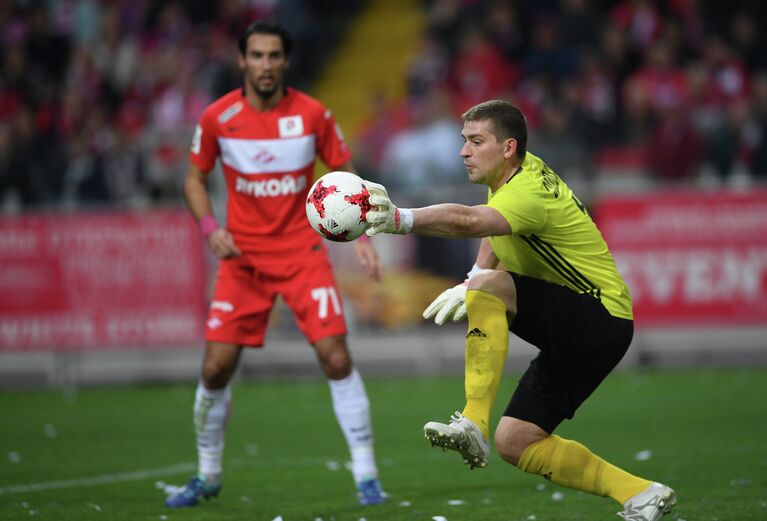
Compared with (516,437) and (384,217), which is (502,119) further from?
(516,437)

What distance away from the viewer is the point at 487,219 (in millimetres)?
5332

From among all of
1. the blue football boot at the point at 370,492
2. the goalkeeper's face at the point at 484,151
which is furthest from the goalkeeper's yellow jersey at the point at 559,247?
the blue football boot at the point at 370,492

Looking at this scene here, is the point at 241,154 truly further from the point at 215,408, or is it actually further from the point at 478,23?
the point at 478,23

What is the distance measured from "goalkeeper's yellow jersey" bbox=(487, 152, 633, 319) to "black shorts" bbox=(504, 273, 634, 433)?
0.07 metres

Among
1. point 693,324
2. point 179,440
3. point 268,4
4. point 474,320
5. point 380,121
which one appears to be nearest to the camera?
point 474,320

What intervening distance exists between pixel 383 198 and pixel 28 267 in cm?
1073

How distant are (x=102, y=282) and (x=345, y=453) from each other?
626 cm

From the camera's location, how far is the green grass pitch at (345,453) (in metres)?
6.95

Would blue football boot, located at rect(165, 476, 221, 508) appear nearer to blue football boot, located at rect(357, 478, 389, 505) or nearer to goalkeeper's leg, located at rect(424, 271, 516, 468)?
blue football boot, located at rect(357, 478, 389, 505)

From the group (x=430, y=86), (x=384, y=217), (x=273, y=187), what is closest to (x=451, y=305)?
(x=384, y=217)

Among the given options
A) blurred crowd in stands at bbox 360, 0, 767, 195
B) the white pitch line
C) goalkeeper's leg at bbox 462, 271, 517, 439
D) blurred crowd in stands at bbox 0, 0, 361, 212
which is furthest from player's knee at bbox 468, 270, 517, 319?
blurred crowd in stands at bbox 0, 0, 361, 212

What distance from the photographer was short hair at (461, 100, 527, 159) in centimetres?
568

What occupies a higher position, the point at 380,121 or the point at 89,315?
the point at 380,121

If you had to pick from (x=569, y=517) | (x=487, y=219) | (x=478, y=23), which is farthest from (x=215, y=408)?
(x=478, y=23)
